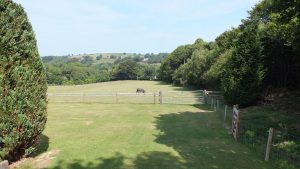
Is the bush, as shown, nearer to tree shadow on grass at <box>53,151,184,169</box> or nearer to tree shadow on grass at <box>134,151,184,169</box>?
tree shadow on grass at <box>53,151,184,169</box>

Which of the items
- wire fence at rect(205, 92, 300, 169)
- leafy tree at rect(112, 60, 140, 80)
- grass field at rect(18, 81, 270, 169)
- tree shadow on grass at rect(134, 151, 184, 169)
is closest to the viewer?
tree shadow on grass at rect(134, 151, 184, 169)

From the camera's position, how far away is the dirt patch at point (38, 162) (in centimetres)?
971

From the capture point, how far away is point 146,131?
15.8m

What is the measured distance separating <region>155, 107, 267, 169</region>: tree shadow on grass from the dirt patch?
4.66 m

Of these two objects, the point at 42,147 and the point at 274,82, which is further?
the point at 274,82

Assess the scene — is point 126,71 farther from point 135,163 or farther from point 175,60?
point 135,163

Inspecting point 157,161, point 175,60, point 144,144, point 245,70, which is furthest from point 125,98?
point 175,60

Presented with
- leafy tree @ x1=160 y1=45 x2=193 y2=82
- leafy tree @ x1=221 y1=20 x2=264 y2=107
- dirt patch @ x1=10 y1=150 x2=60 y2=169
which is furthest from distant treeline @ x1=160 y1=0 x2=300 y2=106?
leafy tree @ x1=160 y1=45 x2=193 y2=82

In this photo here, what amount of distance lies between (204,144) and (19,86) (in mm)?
7893

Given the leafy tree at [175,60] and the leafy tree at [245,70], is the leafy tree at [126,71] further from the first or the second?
the leafy tree at [245,70]

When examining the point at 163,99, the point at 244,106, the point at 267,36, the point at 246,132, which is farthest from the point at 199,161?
the point at 163,99

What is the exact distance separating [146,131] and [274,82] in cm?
1572

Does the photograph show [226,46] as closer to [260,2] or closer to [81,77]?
[260,2]

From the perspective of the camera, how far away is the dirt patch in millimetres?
9715
